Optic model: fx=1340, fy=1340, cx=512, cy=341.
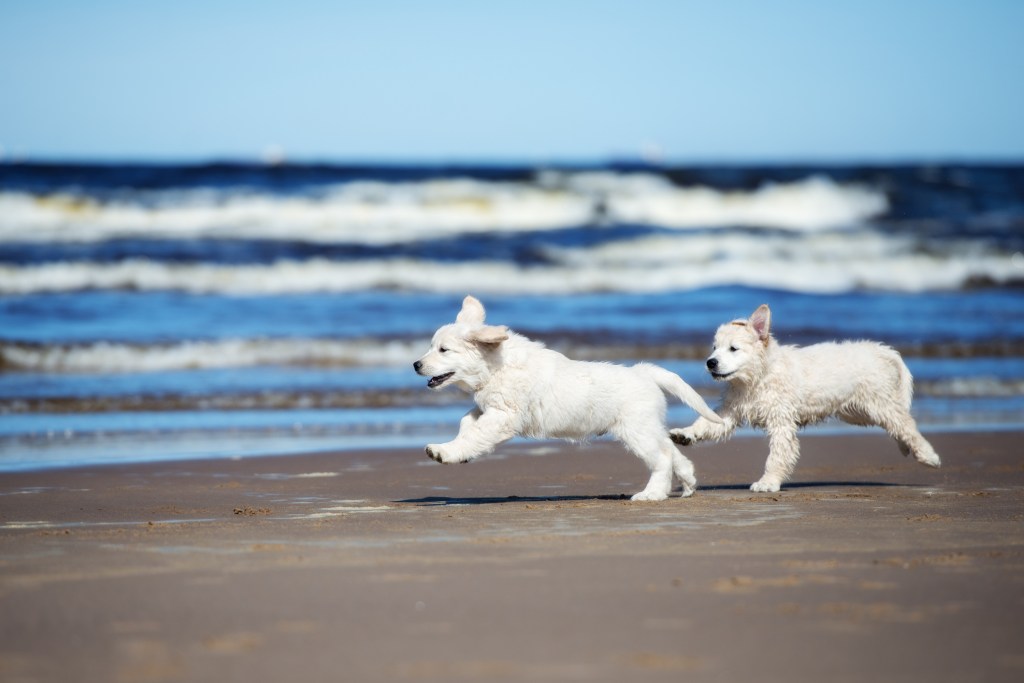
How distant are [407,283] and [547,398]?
1970 cm

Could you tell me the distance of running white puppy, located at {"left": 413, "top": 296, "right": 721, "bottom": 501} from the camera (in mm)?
7664

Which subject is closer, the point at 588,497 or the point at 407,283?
the point at 588,497

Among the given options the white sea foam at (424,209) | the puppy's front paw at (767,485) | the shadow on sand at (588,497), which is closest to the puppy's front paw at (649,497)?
the shadow on sand at (588,497)

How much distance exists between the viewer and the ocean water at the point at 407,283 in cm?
1343

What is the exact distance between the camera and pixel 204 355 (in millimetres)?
17094

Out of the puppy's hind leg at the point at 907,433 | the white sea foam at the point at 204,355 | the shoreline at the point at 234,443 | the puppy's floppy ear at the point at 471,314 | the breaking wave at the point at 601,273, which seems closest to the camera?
the puppy's floppy ear at the point at 471,314

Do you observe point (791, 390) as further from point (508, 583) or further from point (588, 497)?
point (508, 583)

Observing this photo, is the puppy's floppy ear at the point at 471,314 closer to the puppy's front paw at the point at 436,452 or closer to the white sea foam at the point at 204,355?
the puppy's front paw at the point at 436,452

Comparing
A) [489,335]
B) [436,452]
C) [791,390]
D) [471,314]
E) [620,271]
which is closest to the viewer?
[436,452]

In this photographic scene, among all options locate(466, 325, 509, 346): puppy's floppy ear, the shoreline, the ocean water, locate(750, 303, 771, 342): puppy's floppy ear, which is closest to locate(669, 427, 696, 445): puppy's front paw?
locate(750, 303, 771, 342): puppy's floppy ear

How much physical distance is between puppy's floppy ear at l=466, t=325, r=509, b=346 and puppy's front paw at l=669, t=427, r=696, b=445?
4.11 ft

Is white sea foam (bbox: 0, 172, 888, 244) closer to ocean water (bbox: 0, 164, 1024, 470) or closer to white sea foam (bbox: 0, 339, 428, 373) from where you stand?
ocean water (bbox: 0, 164, 1024, 470)

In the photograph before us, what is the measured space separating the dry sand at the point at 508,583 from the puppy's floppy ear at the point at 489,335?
939 millimetres

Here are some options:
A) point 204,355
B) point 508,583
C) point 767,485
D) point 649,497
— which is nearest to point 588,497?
point 649,497
